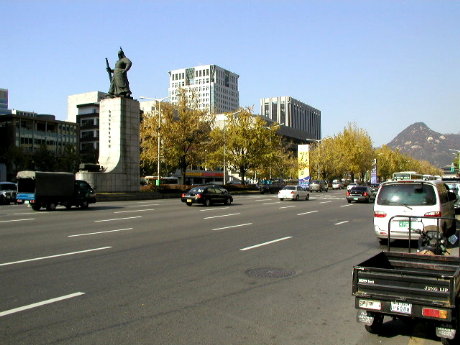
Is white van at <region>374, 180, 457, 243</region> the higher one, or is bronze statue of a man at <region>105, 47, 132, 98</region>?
bronze statue of a man at <region>105, 47, 132, 98</region>

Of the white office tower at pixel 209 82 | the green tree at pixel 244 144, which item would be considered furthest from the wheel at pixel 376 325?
the white office tower at pixel 209 82

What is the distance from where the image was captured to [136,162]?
4056 centimetres

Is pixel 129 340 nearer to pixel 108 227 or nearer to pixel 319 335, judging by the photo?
pixel 319 335

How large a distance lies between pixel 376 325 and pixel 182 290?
3059mm

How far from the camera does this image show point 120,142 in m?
39.0

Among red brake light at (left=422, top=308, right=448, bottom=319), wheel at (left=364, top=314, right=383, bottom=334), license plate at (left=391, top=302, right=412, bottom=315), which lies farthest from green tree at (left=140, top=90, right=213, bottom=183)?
red brake light at (left=422, top=308, right=448, bottom=319)

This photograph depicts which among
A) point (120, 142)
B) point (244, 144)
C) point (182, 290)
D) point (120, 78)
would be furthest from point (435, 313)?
point (244, 144)

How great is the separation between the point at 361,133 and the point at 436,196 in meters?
92.2

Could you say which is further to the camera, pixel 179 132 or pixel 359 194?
pixel 179 132

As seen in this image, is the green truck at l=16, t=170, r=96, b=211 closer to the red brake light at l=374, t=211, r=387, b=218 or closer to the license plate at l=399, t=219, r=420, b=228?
the red brake light at l=374, t=211, r=387, b=218

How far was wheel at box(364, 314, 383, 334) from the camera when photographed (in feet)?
17.0

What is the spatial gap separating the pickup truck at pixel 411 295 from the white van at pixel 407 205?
6.27 meters

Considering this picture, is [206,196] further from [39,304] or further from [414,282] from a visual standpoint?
[414,282]

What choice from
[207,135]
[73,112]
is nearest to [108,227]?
[207,135]
